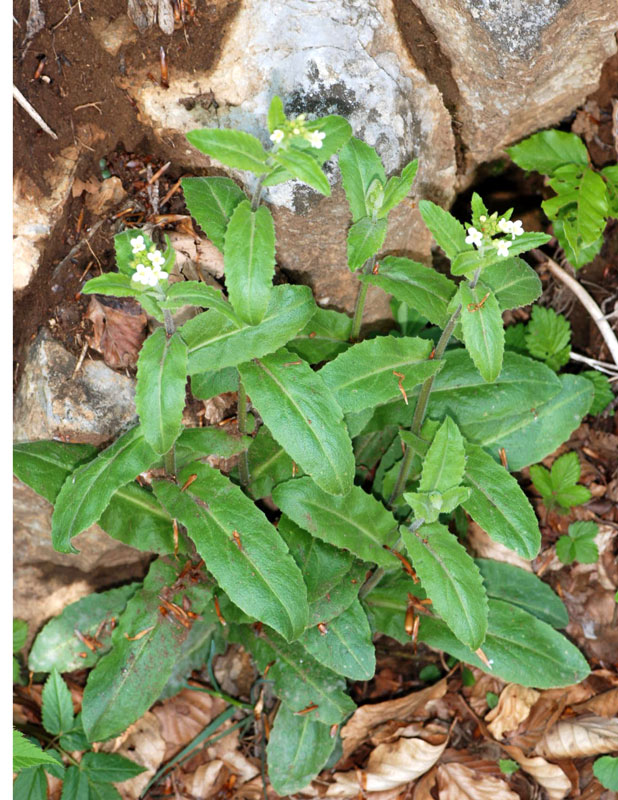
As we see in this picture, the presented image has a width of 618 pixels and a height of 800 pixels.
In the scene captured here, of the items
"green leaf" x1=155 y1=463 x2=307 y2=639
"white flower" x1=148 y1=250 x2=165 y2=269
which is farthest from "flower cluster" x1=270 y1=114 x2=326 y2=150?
→ "green leaf" x1=155 y1=463 x2=307 y2=639

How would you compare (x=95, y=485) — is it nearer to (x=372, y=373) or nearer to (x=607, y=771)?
(x=372, y=373)

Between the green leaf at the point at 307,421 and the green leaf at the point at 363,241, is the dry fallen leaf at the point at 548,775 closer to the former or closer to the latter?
the green leaf at the point at 307,421

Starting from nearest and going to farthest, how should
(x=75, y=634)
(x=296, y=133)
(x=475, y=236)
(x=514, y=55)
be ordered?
(x=296, y=133), (x=475, y=236), (x=514, y=55), (x=75, y=634)

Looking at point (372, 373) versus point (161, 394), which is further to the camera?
point (372, 373)

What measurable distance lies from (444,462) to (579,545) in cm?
174

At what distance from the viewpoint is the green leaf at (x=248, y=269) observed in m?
2.88

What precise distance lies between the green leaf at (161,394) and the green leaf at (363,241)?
→ 2.77ft

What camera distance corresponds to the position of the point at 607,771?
3998mm

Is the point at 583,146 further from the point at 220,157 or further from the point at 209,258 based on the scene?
the point at 220,157

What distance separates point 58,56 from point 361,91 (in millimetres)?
1540

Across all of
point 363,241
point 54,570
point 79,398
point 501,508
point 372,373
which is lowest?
point 54,570

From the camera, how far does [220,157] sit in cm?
276

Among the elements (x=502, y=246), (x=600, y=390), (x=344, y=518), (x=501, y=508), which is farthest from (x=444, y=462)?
(x=600, y=390)

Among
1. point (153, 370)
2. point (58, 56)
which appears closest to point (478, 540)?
point (153, 370)
